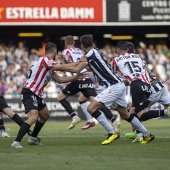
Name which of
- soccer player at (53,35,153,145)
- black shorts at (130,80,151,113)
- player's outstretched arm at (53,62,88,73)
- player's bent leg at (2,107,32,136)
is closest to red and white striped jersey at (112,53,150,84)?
black shorts at (130,80,151,113)

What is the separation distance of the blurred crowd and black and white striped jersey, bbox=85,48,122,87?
1253 centimetres

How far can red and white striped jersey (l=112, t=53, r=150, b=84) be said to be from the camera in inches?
571

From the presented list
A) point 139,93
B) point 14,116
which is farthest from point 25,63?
point 139,93

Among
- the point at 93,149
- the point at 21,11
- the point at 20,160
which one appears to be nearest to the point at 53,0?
the point at 21,11

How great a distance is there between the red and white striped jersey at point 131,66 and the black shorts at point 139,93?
116 millimetres

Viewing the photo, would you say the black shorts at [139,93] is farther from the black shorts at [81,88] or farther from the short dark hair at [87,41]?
the black shorts at [81,88]

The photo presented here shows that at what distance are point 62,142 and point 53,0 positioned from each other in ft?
52.4

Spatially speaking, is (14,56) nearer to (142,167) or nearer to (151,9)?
(151,9)

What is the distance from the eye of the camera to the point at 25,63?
28.7 meters

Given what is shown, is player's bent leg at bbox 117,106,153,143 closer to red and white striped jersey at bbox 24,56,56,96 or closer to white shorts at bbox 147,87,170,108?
white shorts at bbox 147,87,170,108

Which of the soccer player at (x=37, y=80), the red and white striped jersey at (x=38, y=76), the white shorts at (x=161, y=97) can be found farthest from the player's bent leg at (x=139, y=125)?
the red and white striped jersey at (x=38, y=76)

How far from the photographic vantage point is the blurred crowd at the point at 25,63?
27328mm

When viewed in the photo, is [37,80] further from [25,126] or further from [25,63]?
[25,63]

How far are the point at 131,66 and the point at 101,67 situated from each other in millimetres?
839
